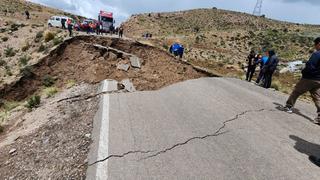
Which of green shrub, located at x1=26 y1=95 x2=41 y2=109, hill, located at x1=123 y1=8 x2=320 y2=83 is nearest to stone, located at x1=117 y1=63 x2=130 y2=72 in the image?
green shrub, located at x1=26 y1=95 x2=41 y2=109

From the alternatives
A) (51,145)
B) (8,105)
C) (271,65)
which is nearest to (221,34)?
(271,65)

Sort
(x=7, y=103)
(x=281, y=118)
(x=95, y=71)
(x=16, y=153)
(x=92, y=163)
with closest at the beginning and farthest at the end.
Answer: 1. (x=92, y=163)
2. (x=16, y=153)
3. (x=281, y=118)
4. (x=7, y=103)
5. (x=95, y=71)

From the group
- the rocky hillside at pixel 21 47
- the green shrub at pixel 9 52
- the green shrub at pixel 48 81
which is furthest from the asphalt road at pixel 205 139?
the green shrub at pixel 9 52

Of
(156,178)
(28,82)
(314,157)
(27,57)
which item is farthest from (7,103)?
(314,157)

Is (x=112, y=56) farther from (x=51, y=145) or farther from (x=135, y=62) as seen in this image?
(x=51, y=145)

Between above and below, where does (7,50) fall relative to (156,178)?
below

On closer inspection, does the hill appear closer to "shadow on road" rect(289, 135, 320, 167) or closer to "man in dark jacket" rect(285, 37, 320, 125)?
"man in dark jacket" rect(285, 37, 320, 125)

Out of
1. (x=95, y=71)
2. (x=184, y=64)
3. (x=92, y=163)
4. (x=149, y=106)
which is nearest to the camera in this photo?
(x=92, y=163)

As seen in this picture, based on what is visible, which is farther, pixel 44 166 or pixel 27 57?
pixel 27 57

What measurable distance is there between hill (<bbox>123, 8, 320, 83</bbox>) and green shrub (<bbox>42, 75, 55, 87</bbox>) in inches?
678

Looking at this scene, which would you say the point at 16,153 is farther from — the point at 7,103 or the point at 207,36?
the point at 207,36

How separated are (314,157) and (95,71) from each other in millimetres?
11364

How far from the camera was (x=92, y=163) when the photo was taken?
5.28m

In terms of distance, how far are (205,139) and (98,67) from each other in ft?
32.6
